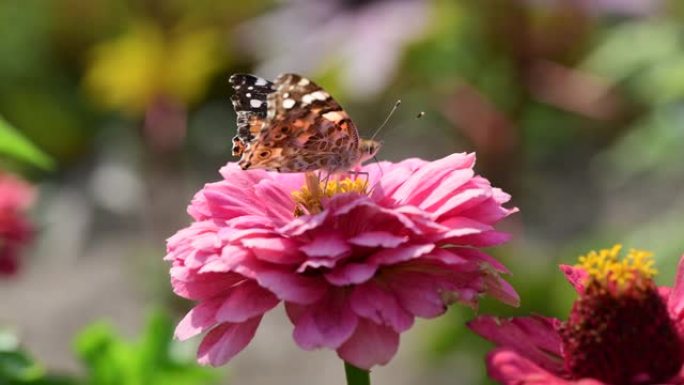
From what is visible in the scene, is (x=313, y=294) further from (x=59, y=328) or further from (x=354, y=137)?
(x=59, y=328)

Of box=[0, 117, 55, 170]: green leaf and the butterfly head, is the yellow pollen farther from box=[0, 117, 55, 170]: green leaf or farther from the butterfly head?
box=[0, 117, 55, 170]: green leaf

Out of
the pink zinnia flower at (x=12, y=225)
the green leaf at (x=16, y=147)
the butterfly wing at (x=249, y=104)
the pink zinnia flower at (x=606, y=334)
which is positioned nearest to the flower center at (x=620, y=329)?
the pink zinnia flower at (x=606, y=334)

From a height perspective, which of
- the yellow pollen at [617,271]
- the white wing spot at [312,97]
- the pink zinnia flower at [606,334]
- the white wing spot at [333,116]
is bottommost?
the pink zinnia flower at [606,334]

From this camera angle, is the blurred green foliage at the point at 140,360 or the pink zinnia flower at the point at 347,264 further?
the blurred green foliage at the point at 140,360

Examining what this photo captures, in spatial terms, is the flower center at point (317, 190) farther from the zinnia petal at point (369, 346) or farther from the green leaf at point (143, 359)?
the green leaf at point (143, 359)

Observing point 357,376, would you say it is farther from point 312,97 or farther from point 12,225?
point 12,225

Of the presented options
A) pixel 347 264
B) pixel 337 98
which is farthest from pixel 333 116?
pixel 337 98

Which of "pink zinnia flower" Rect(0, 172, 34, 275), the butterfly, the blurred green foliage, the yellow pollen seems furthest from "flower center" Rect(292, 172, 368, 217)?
"pink zinnia flower" Rect(0, 172, 34, 275)

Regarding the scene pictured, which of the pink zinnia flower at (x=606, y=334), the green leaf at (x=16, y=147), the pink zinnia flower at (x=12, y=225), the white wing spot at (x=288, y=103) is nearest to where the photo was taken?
the pink zinnia flower at (x=606, y=334)
